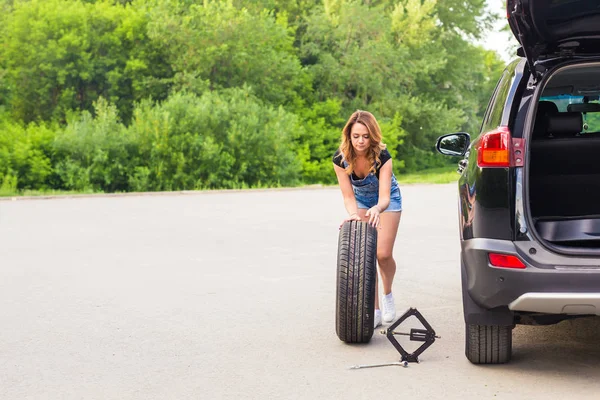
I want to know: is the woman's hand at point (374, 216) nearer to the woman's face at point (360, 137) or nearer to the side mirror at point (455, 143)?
the woman's face at point (360, 137)

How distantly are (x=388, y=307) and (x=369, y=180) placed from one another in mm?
970

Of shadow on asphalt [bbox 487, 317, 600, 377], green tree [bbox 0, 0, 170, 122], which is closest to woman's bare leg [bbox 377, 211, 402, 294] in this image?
shadow on asphalt [bbox 487, 317, 600, 377]

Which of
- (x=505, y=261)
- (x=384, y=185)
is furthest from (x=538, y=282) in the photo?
(x=384, y=185)

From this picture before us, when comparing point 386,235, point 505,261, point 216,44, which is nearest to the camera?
point 505,261

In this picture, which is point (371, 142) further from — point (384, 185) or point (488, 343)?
point (488, 343)

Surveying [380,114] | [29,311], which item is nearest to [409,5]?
[380,114]

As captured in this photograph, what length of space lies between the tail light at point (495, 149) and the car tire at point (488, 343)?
3.09 feet

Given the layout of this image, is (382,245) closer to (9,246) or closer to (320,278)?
(320,278)

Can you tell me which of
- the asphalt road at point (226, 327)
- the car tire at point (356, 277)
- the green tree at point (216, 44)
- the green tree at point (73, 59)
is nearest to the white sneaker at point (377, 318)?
the asphalt road at point (226, 327)

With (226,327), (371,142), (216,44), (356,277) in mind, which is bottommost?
(226,327)

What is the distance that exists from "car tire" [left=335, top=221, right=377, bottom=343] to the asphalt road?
0.19 meters

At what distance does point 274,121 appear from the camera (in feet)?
Answer: 131

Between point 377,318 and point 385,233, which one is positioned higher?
point 385,233

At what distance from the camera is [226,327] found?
22.6 feet
